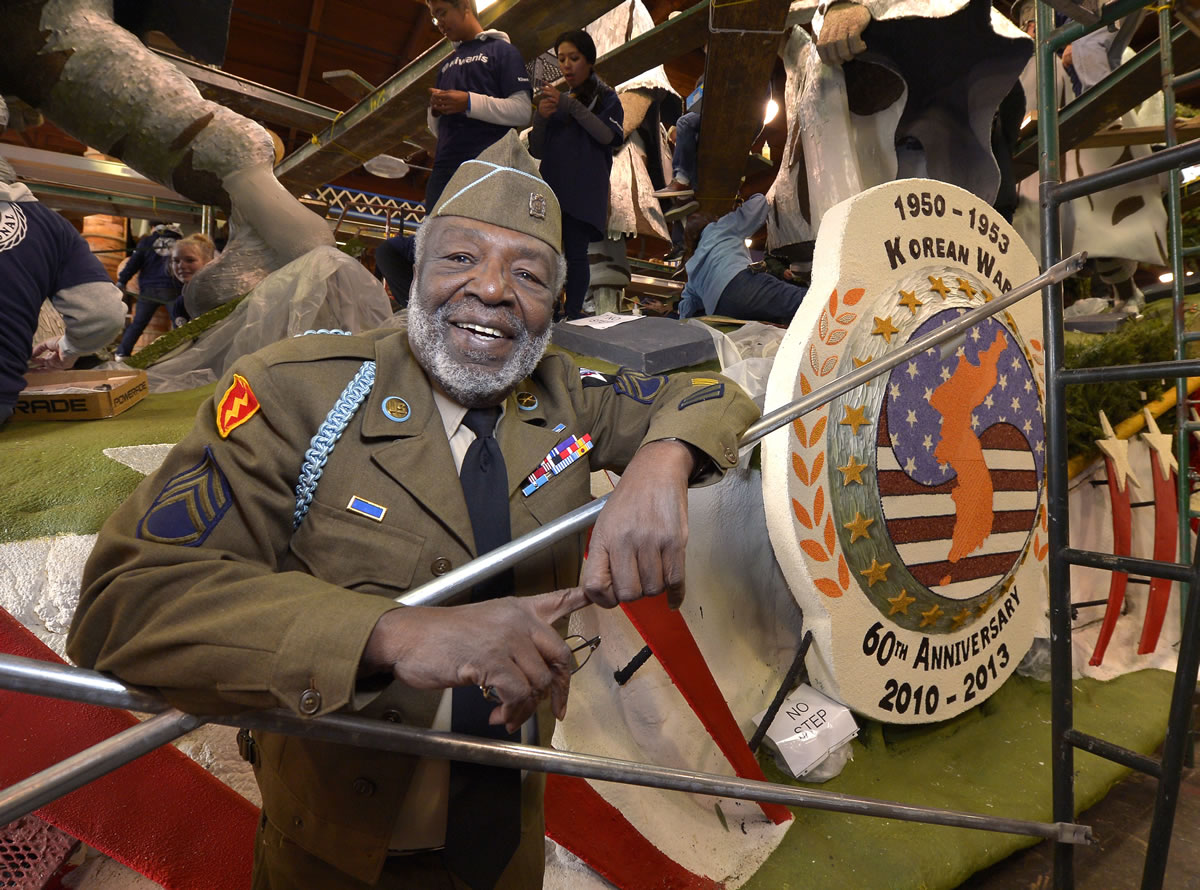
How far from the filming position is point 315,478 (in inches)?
33.8

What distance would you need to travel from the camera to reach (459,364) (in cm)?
99

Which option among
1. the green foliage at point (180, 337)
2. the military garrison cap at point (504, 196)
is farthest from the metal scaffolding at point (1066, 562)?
the green foliage at point (180, 337)

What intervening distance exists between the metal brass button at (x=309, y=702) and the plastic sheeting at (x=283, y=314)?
7.64 ft

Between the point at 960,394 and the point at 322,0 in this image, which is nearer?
the point at 960,394

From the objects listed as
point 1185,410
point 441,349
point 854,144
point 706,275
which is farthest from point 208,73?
point 1185,410

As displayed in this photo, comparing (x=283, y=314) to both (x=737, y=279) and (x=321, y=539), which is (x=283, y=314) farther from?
(x=321, y=539)

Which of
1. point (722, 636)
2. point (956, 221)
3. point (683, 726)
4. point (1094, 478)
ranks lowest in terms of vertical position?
point (683, 726)

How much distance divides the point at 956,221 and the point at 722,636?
1376 mm

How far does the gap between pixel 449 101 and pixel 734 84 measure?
3.99ft

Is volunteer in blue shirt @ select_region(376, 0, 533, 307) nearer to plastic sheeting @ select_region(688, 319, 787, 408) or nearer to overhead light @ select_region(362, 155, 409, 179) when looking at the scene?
plastic sheeting @ select_region(688, 319, 787, 408)

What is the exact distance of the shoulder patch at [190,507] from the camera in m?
0.69

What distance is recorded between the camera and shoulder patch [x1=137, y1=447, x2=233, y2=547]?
0.69 m

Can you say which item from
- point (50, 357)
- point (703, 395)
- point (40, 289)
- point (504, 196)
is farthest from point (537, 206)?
point (50, 357)

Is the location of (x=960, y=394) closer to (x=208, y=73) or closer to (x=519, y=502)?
(x=519, y=502)
